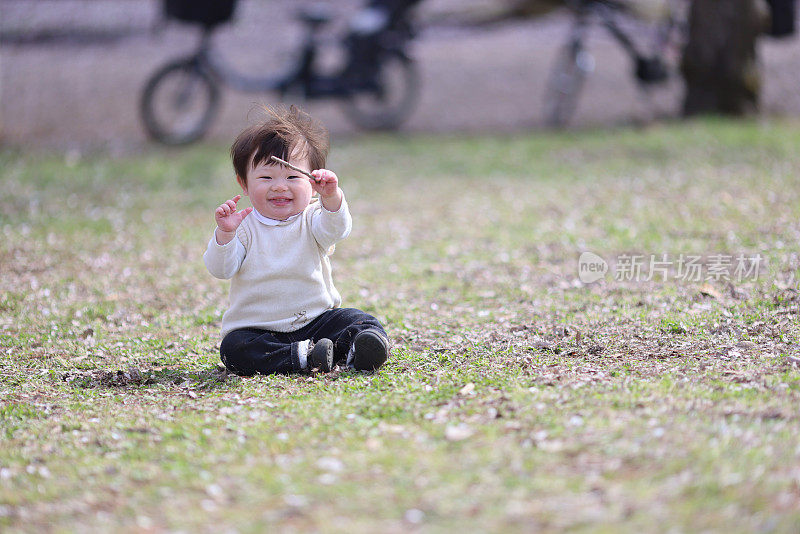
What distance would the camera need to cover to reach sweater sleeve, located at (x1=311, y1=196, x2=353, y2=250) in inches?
155

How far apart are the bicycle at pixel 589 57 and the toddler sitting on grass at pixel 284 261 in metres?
7.66

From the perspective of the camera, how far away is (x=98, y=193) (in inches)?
343

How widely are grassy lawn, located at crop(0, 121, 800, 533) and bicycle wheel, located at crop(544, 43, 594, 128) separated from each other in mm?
3169

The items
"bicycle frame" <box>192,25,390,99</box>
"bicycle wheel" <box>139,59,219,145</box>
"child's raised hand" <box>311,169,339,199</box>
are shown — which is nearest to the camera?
"child's raised hand" <box>311,169,339,199</box>

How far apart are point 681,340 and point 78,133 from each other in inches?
376

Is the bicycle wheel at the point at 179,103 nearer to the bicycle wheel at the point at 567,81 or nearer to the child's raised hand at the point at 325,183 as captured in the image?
the bicycle wheel at the point at 567,81

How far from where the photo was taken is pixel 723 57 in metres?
10.8

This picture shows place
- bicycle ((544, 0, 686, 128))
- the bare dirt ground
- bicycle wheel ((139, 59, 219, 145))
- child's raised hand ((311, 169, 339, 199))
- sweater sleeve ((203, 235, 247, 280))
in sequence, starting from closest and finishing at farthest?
child's raised hand ((311, 169, 339, 199))
sweater sleeve ((203, 235, 247, 280))
bicycle wheel ((139, 59, 219, 145))
bicycle ((544, 0, 686, 128))
the bare dirt ground

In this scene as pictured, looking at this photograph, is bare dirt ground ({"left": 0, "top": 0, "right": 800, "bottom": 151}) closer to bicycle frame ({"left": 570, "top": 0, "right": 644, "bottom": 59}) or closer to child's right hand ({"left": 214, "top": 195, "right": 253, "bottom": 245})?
bicycle frame ({"left": 570, "top": 0, "right": 644, "bottom": 59})

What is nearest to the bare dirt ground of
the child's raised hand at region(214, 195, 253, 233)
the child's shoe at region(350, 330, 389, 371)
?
the child's raised hand at region(214, 195, 253, 233)

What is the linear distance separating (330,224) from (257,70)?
10827 mm

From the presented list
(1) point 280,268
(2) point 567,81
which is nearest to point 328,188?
(1) point 280,268

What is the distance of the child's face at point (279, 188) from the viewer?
3975mm

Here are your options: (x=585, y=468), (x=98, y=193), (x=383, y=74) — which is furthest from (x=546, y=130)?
(x=585, y=468)
